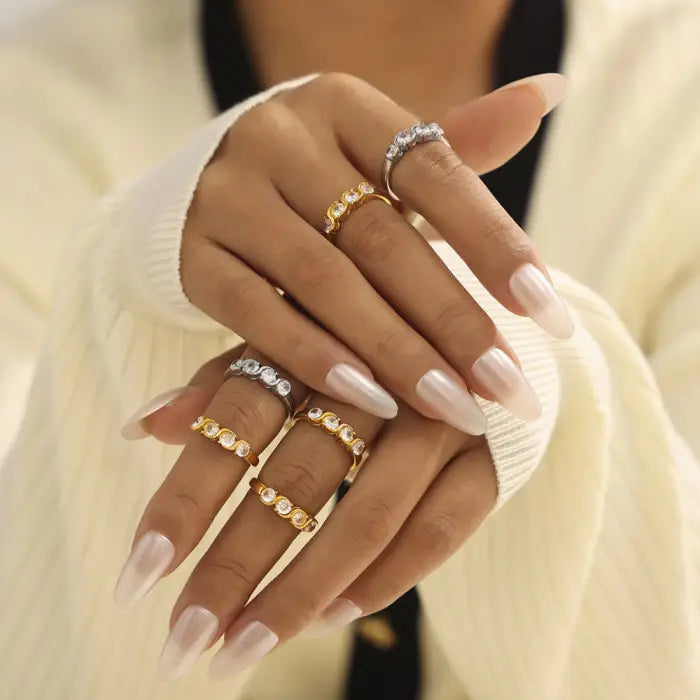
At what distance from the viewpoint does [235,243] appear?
0.50 meters

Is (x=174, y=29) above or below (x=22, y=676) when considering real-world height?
above

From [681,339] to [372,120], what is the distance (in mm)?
452

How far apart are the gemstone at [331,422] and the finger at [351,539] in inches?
1.1

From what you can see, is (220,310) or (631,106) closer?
(220,310)

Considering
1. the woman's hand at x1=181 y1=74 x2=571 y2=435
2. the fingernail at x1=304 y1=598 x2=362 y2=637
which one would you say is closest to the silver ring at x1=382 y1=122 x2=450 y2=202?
the woman's hand at x1=181 y1=74 x2=571 y2=435

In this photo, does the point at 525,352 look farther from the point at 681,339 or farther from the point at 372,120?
the point at 681,339

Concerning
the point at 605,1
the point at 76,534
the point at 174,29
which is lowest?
the point at 76,534

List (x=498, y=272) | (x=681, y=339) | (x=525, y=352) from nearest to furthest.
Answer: (x=498, y=272) → (x=525, y=352) → (x=681, y=339)

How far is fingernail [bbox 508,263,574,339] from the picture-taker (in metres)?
0.42

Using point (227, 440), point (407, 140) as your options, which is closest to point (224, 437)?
point (227, 440)

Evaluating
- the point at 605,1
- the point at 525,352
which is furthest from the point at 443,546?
the point at 605,1

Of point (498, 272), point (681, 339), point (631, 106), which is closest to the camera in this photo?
point (498, 272)

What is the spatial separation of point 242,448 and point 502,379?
0.15m

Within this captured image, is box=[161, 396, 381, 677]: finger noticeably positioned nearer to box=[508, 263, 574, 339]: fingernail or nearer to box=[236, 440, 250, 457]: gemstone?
box=[236, 440, 250, 457]: gemstone
